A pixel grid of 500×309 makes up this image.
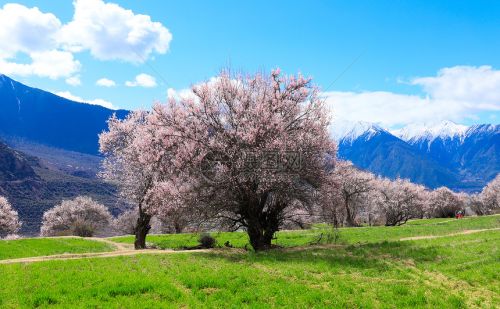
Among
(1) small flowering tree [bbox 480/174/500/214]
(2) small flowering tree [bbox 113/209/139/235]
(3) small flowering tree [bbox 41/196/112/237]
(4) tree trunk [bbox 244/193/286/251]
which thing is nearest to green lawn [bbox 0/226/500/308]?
(4) tree trunk [bbox 244/193/286/251]

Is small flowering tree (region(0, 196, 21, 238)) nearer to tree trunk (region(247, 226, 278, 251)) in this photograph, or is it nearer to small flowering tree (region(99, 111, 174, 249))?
small flowering tree (region(99, 111, 174, 249))

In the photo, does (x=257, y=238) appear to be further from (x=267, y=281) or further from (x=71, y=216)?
(x=71, y=216)

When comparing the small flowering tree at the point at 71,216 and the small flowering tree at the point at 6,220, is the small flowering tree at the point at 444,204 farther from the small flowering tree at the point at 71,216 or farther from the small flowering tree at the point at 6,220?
the small flowering tree at the point at 6,220

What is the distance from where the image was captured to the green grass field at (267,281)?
14922 mm

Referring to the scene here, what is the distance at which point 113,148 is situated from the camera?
142ft

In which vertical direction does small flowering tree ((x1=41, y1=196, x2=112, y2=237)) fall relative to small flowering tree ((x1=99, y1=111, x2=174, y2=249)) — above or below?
below

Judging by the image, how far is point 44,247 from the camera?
135ft

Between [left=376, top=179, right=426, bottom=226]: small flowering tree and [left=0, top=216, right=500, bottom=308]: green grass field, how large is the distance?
6213 centimetres

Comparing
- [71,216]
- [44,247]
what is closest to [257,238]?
[44,247]

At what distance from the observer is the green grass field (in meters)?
14.9

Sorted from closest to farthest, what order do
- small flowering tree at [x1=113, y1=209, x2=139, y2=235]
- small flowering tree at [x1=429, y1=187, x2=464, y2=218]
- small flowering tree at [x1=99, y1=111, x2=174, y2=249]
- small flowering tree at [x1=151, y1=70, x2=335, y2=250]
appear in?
small flowering tree at [x1=151, y1=70, x2=335, y2=250]
small flowering tree at [x1=99, y1=111, x2=174, y2=249]
small flowering tree at [x1=113, y1=209, x2=139, y2=235]
small flowering tree at [x1=429, y1=187, x2=464, y2=218]

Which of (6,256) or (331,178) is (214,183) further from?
(6,256)

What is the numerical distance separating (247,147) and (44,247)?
27268mm

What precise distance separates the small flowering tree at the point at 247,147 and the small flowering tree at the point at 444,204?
9278cm
